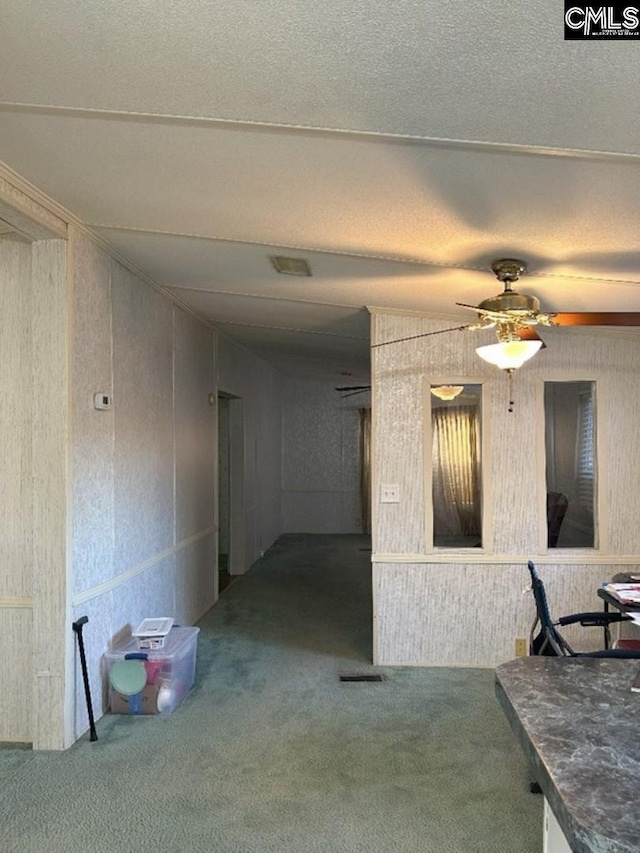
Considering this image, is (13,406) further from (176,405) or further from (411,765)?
(411,765)

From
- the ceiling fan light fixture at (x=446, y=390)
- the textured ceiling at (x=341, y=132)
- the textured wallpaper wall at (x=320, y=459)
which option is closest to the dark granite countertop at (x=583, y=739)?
the textured ceiling at (x=341, y=132)

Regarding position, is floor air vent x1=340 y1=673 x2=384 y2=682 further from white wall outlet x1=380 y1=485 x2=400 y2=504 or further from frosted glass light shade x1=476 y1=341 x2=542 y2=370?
frosted glass light shade x1=476 y1=341 x2=542 y2=370

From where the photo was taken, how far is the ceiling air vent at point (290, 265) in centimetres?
321

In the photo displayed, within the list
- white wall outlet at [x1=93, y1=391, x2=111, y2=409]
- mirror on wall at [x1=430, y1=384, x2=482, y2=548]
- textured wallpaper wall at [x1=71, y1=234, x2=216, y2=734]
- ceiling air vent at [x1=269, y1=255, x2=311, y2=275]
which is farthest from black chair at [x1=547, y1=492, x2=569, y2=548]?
white wall outlet at [x1=93, y1=391, x2=111, y2=409]

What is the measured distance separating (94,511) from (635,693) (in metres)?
2.67

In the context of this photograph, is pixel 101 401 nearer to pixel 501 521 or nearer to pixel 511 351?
pixel 511 351

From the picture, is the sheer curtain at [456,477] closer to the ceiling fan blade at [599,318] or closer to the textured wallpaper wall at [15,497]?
the ceiling fan blade at [599,318]

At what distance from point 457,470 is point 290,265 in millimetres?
1876

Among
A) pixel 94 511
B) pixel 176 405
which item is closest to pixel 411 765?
pixel 94 511

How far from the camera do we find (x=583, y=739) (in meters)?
1.24

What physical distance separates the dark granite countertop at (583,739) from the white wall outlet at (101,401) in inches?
97.1

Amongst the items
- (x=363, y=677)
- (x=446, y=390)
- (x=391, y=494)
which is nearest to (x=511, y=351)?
(x=446, y=390)

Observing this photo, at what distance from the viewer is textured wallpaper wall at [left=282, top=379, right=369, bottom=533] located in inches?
403

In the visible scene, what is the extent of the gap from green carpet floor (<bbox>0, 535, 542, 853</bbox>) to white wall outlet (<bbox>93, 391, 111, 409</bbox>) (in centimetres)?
170
